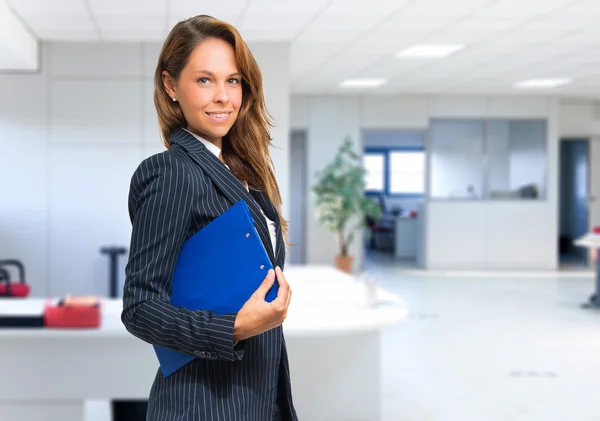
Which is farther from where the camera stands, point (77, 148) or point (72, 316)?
point (77, 148)

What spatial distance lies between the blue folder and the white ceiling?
208 inches

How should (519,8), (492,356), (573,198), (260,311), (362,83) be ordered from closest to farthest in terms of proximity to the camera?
1. (260,311)
2. (519,8)
3. (492,356)
4. (362,83)
5. (573,198)

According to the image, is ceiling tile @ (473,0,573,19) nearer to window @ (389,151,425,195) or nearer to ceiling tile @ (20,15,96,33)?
ceiling tile @ (20,15,96,33)

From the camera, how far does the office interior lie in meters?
4.96

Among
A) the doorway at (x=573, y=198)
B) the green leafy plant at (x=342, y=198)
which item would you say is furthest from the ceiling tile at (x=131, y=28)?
the doorway at (x=573, y=198)

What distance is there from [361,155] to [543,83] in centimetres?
339

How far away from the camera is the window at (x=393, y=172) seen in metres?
19.7

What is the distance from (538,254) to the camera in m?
13.4

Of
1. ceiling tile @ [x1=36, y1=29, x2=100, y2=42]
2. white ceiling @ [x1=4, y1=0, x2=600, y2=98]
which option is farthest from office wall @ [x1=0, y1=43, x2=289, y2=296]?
white ceiling @ [x1=4, y1=0, x2=600, y2=98]

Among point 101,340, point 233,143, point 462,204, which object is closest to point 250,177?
point 233,143

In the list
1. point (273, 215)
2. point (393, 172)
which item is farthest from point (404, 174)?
point (273, 215)

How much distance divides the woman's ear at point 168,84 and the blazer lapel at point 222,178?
2.5 inches

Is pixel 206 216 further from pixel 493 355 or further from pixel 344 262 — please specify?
pixel 344 262

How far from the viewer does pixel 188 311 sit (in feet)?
3.43
